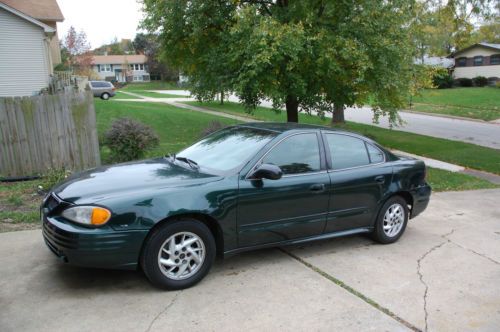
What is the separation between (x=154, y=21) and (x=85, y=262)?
365 inches

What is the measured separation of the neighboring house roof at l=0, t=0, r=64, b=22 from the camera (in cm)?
2800

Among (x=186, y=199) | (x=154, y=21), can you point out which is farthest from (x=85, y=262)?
(x=154, y=21)

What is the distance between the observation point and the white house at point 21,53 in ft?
70.6

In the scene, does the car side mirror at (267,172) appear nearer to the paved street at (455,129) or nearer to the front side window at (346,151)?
the front side window at (346,151)

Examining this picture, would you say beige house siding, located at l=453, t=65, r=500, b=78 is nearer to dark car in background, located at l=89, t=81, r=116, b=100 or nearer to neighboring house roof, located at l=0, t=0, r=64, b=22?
dark car in background, located at l=89, t=81, r=116, b=100

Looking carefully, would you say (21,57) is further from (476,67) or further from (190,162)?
(476,67)

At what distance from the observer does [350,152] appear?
18.0ft

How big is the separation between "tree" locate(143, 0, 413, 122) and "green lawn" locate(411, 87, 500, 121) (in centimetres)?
1426

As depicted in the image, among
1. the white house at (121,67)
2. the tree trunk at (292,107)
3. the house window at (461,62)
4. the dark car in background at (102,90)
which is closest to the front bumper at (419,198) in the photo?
the tree trunk at (292,107)

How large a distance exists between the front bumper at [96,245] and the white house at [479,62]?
1955 inches

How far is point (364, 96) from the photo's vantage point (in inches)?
476

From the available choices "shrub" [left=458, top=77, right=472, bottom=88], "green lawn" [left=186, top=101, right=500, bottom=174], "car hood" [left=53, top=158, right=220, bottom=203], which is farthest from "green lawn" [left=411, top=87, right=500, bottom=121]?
"car hood" [left=53, top=158, right=220, bottom=203]

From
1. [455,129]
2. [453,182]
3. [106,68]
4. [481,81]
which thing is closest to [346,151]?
[453,182]

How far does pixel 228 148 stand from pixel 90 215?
5.76ft
